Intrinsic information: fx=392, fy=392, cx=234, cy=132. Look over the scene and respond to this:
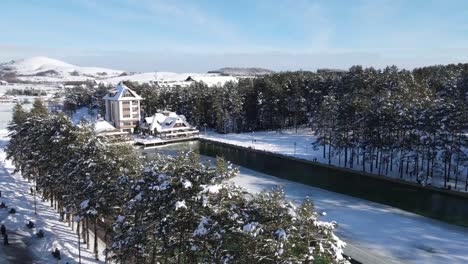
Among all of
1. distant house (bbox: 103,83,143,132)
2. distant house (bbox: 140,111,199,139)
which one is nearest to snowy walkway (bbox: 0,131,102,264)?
distant house (bbox: 140,111,199,139)

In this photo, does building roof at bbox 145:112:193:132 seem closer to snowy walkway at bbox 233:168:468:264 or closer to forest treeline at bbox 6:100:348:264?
snowy walkway at bbox 233:168:468:264

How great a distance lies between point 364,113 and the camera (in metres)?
34.6

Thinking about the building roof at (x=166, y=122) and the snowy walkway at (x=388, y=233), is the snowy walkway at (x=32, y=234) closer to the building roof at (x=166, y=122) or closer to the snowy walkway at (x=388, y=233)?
the snowy walkway at (x=388, y=233)

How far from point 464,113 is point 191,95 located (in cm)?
4203

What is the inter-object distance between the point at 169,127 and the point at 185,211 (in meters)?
47.2

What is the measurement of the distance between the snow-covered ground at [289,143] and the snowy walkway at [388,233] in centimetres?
794

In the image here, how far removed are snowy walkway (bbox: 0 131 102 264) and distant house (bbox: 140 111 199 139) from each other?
95.9ft

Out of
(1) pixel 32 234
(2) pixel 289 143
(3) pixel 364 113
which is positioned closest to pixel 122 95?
(2) pixel 289 143

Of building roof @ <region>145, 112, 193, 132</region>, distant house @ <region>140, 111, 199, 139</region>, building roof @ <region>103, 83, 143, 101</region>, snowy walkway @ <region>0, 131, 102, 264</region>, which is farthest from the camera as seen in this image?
building roof @ <region>103, 83, 143, 101</region>

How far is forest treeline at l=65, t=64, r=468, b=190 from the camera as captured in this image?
30.8 m

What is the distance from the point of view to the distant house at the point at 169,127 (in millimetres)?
57531

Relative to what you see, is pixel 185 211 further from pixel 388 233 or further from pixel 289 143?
pixel 289 143

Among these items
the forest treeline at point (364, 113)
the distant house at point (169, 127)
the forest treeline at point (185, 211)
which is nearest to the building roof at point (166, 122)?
the distant house at point (169, 127)

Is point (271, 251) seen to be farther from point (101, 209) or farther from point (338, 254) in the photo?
point (101, 209)
